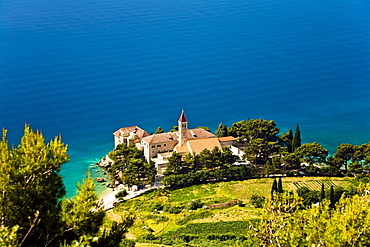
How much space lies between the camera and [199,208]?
81.3ft

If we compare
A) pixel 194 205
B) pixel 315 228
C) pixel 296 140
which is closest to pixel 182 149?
pixel 194 205

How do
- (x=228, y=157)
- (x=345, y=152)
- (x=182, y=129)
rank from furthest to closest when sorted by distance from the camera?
1. (x=182, y=129)
2. (x=345, y=152)
3. (x=228, y=157)

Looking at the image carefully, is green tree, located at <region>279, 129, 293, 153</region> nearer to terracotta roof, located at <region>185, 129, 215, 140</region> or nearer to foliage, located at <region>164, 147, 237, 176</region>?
foliage, located at <region>164, 147, 237, 176</region>

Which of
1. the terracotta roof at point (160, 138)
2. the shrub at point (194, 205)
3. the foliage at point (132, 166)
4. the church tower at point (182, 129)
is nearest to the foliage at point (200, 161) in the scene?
the foliage at point (132, 166)

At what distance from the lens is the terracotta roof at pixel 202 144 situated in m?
29.6

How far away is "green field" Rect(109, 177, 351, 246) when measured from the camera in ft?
71.6

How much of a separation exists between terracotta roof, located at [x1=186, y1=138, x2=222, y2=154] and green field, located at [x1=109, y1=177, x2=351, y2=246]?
2.42 m

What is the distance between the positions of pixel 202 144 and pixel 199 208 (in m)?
5.90

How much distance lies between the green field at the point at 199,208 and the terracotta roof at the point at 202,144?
7.95 ft

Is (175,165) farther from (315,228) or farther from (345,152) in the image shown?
(315,228)

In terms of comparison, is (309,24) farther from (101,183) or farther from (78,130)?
(101,183)

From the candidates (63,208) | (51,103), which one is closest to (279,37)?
(51,103)

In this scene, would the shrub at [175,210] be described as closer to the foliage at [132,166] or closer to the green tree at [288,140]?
the foliage at [132,166]

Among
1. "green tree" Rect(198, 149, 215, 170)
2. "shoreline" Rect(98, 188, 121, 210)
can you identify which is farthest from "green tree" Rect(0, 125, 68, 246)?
"green tree" Rect(198, 149, 215, 170)
